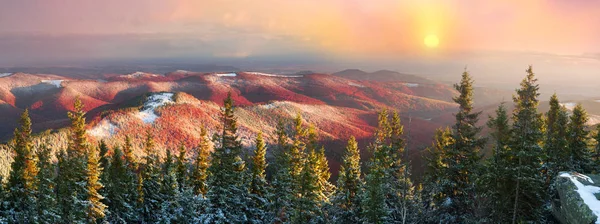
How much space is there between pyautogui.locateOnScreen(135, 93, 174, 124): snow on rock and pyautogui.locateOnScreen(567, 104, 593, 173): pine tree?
66179 mm

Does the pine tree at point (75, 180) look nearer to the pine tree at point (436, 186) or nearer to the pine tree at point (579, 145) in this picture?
the pine tree at point (436, 186)

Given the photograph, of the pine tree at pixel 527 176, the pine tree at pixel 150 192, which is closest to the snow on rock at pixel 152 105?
the pine tree at pixel 150 192

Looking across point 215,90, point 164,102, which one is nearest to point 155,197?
point 164,102

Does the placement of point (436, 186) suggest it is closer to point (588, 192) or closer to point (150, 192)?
point (588, 192)

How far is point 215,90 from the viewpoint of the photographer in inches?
6447

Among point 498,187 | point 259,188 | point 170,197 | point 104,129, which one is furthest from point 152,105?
point 498,187

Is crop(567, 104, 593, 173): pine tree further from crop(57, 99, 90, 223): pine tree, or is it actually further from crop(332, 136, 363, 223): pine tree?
crop(57, 99, 90, 223): pine tree

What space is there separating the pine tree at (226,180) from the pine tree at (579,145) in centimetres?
2653

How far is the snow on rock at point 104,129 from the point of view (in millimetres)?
53172

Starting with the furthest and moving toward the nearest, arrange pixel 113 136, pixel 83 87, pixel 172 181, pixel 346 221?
pixel 83 87
pixel 113 136
pixel 172 181
pixel 346 221

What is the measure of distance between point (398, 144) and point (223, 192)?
53.2 ft

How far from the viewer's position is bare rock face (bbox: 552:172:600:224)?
1431 centimetres

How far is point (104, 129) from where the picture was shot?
55.5m

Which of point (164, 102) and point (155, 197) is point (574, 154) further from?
point (164, 102)
